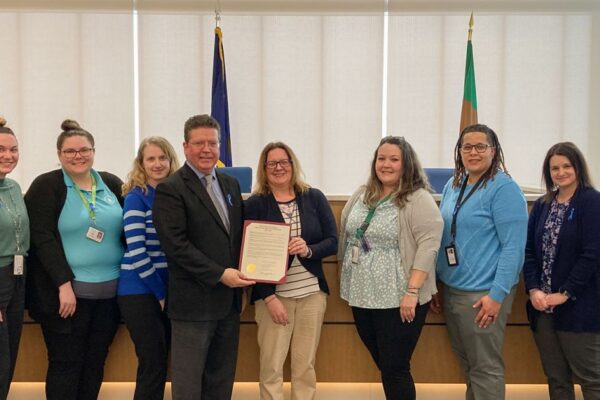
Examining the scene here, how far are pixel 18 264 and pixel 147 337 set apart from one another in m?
0.65

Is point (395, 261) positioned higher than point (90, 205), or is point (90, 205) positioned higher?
point (90, 205)

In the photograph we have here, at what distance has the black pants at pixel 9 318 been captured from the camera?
2.18 metres

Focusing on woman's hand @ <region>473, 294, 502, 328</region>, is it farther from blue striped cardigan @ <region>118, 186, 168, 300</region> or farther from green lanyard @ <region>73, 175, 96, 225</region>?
green lanyard @ <region>73, 175, 96, 225</region>

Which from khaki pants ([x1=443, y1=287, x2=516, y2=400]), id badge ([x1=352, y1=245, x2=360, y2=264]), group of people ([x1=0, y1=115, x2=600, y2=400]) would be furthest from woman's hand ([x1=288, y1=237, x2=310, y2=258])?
khaki pants ([x1=443, y1=287, x2=516, y2=400])

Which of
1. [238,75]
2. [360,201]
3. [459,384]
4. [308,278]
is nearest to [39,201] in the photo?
[308,278]

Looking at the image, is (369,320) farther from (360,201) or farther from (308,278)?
(360,201)

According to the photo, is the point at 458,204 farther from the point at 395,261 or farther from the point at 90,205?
the point at 90,205

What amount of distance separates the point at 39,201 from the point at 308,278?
1.31 m

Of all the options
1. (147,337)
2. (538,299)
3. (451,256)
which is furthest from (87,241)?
(538,299)

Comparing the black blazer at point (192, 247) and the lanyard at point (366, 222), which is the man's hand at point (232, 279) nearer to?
the black blazer at point (192, 247)

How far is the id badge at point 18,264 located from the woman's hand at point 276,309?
3.62 feet

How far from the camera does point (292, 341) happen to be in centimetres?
250

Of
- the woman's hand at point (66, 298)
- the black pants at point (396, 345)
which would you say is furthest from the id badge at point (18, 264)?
the black pants at point (396, 345)

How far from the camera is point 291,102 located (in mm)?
6180
